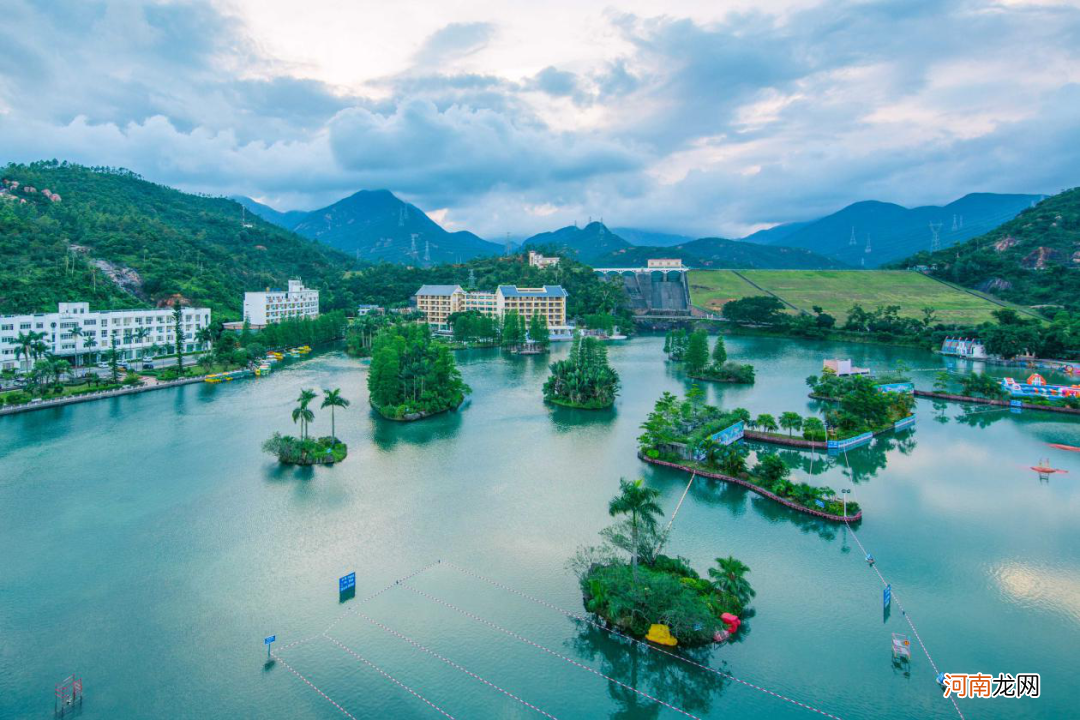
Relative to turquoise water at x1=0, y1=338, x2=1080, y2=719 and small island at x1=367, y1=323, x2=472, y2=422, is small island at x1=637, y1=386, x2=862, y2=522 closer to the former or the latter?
turquoise water at x1=0, y1=338, x2=1080, y2=719

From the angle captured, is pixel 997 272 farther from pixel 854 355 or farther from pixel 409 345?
pixel 409 345

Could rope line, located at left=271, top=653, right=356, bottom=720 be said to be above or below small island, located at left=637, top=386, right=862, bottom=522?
below

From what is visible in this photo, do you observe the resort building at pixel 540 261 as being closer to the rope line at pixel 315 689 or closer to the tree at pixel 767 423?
the tree at pixel 767 423

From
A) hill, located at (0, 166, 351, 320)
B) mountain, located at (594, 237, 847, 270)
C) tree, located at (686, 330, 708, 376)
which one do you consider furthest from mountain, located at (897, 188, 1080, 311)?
hill, located at (0, 166, 351, 320)

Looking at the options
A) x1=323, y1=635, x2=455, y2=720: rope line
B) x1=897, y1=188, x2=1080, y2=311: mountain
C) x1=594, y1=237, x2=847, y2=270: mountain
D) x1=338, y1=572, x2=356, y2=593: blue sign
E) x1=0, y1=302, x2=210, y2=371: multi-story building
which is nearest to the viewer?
x1=323, y1=635, x2=455, y2=720: rope line

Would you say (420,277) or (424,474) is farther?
(420,277)

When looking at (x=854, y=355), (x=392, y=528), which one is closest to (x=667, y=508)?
(x=392, y=528)
